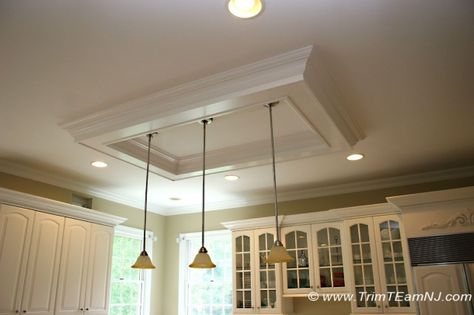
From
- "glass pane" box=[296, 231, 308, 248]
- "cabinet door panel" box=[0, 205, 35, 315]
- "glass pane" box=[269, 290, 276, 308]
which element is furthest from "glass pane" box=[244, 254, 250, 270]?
"cabinet door panel" box=[0, 205, 35, 315]

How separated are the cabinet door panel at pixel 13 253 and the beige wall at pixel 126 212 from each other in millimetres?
468

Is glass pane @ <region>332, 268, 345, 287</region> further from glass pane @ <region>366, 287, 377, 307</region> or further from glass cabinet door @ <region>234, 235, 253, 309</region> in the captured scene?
glass cabinet door @ <region>234, 235, 253, 309</region>

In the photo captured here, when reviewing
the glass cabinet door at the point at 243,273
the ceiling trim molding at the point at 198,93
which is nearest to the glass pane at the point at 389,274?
the glass cabinet door at the point at 243,273

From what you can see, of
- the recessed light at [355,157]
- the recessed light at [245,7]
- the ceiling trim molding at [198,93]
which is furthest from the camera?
the recessed light at [355,157]

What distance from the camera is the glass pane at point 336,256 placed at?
14.6ft

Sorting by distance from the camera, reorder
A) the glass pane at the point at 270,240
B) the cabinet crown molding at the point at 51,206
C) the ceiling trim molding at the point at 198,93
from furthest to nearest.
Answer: the glass pane at the point at 270,240, the cabinet crown molding at the point at 51,206, the ceiling trim molding at the point at 198,93

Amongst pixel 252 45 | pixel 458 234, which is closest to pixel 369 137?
pixel 458 234

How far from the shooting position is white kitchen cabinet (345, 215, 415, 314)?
13.2 ft

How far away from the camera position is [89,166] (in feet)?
13.3

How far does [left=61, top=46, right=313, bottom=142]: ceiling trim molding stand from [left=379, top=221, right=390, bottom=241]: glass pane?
8.24 ft

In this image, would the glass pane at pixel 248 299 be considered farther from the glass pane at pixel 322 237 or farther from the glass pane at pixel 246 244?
the glass pane at pixel 322 237

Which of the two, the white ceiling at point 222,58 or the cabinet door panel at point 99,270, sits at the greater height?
the white ceiling at point 222,58

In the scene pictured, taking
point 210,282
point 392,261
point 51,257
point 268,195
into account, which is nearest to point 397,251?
point 392,261

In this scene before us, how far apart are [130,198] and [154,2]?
3.70 m
